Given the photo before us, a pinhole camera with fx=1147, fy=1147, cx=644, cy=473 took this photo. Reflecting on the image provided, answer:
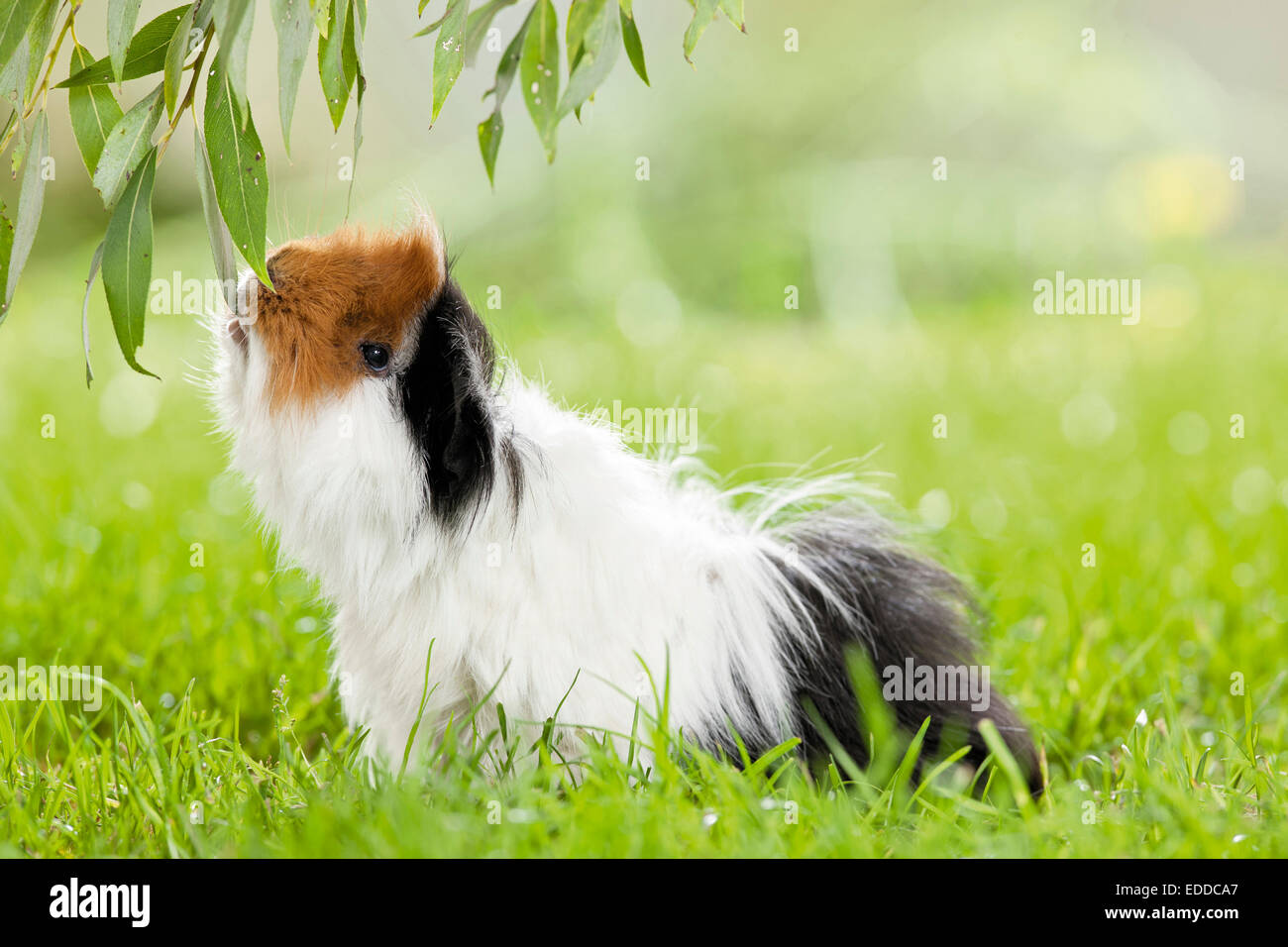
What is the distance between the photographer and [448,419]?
190 cm

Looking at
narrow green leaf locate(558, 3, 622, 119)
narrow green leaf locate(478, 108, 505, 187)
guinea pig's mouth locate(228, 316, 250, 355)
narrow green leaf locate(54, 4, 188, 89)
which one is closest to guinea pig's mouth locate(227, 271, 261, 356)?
guinea pig's mouth locate(228, 316, 250, 355)

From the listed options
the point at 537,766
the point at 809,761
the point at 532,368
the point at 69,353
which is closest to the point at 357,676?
the point at 537,766

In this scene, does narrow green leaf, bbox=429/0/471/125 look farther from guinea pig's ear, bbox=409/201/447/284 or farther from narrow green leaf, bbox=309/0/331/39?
guinea pig's ear, bbox=409/201/447/284

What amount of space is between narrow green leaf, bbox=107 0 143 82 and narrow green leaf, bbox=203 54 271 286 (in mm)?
117

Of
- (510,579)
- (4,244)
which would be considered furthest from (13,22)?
(510,579)

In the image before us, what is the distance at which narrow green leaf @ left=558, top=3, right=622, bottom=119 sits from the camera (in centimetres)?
163

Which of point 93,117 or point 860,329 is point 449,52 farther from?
point 860,329

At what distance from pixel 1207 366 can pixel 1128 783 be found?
14.3ft

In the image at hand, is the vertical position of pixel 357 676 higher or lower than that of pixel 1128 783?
higher

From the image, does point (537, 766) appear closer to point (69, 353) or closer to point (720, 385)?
point (720, 385)

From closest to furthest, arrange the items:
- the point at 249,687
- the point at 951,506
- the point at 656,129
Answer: the point at 249,687
the point at 951,506
the point at 656,129

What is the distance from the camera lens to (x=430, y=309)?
76.2 inches

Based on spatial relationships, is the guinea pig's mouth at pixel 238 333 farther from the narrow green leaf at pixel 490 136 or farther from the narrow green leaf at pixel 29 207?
the narrow green leaf at pixel 490 136

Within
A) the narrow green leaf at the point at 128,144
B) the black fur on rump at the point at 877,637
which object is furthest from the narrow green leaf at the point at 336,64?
the black fur on rump at the point at 877,637
